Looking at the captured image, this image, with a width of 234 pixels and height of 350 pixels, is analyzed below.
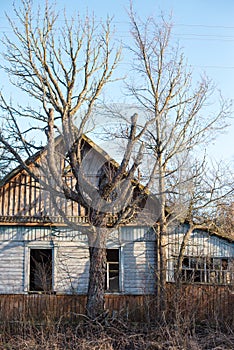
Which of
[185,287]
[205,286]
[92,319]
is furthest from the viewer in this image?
[205,286]

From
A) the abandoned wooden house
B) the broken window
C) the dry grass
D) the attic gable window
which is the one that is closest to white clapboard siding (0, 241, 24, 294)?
the abandoned wooden house

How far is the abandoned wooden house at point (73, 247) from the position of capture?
16359 millimetres

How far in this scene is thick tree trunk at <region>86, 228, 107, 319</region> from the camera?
1336 cm

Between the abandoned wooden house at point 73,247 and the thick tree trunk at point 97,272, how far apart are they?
2751 mm

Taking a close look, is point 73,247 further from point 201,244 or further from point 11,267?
point 201,244

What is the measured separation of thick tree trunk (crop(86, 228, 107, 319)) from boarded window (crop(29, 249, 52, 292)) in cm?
301

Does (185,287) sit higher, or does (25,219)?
(25,219)

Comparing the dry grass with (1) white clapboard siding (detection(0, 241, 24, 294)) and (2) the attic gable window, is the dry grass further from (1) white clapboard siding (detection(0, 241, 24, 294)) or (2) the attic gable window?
(2) the attic gable window

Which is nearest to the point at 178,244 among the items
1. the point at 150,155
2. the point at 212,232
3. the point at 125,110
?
the point at 212,232

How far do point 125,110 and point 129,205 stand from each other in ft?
14.0

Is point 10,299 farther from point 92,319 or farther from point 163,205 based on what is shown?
point 163,205

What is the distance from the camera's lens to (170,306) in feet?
46.0

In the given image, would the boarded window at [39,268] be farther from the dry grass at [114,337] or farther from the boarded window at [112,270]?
the dry grass at [114,337]

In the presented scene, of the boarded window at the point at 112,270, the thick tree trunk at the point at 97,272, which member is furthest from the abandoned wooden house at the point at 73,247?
the thick tree trunk at the point at 97,272
